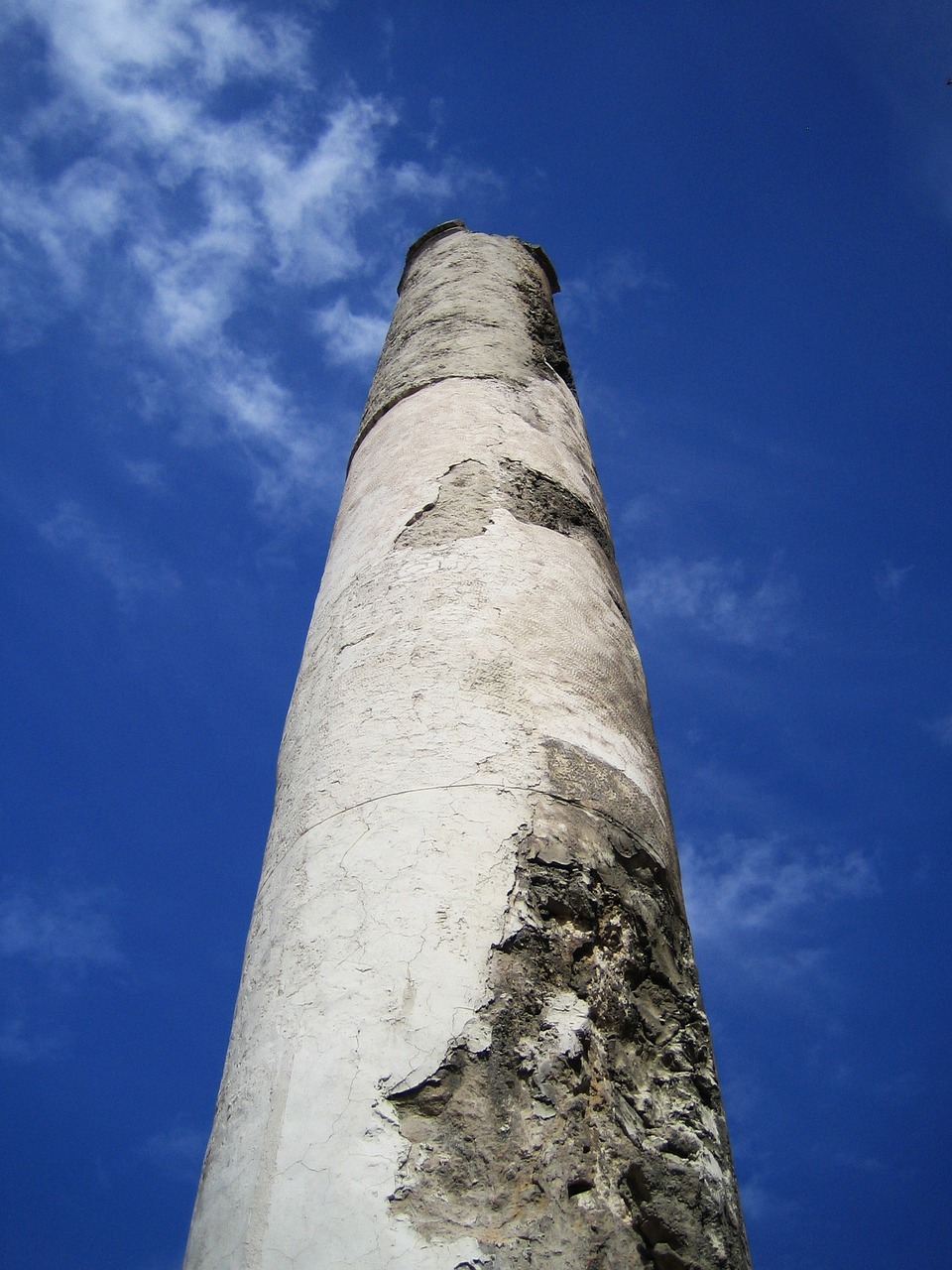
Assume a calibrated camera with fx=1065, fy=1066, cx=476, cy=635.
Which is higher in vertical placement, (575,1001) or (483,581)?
(483,581)

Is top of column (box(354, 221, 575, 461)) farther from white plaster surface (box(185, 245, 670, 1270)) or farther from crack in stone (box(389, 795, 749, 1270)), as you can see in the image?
crack in stone (box(389, 795, 749, 1270))

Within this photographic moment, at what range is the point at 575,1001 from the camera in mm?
1611

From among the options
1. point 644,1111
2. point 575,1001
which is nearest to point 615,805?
point 575,1001

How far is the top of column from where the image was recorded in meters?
3.34

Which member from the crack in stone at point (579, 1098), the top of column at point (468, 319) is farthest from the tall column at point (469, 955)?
the top of column at point (468, 319)

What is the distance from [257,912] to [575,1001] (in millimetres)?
600

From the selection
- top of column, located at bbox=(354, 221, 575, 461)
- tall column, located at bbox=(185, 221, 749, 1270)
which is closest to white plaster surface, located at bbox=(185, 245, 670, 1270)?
tall column, located at bbox=(185, 221, 749, 1270)

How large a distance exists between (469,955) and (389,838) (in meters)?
0.25

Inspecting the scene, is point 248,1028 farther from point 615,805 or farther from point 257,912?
point 615,805

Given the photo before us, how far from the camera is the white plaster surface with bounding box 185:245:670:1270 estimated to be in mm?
1359

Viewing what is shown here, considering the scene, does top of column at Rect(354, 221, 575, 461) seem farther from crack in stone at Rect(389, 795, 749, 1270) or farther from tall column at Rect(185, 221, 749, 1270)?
crack in stone at Rect(389, 795, 749, 1270)

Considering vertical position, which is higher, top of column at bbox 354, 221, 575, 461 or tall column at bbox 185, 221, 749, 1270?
top of column at bbox 354, 221, 575, 461

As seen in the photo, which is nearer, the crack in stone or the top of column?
the crack in stone

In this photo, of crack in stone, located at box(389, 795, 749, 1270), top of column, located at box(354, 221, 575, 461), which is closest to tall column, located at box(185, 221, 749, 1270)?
crack in stone, located at box(389, 795, 749, 1270)
